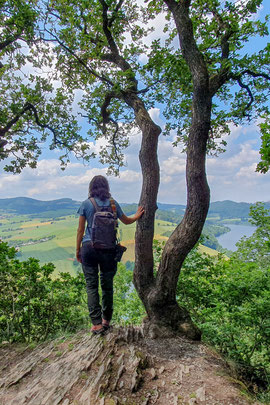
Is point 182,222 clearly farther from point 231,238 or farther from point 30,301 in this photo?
point 231,238

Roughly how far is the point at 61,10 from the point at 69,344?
7150 mm

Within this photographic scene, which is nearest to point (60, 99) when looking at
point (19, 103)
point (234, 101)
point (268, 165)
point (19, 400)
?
point (19, 103)

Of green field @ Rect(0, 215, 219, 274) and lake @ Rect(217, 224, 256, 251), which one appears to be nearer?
green field @ Rect(0, 215, 219, 274)

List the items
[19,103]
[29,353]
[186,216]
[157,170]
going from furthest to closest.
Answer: [19,103], [157,170], [186,216], [29,353]

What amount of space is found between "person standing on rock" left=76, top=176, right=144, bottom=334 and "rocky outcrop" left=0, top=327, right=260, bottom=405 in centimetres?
45

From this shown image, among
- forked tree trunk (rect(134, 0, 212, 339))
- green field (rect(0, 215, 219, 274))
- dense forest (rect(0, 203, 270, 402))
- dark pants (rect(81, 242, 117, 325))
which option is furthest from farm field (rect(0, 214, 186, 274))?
dark pants (rect(81, 242, 117, 325))

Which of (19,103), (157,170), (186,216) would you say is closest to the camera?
(186,216)

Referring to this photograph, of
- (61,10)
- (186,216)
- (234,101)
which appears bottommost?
(186,216)

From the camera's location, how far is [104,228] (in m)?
3.54

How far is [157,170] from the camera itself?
4.39 meters

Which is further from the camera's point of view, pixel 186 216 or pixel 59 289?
pixel 59 289

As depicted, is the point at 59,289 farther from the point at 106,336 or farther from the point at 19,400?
the point at 19,400

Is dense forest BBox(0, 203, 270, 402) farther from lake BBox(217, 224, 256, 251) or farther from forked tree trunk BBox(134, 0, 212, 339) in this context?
lake BBox(217, 224, 256, 251)

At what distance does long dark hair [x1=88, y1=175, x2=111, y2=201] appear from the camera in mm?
3721
